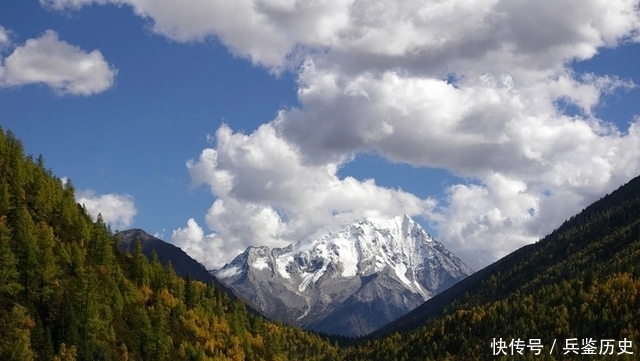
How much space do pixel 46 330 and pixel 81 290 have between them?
20717mm

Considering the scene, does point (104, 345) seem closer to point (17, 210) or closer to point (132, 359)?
point (132, 359)

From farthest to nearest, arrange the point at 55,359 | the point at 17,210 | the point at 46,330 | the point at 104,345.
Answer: the point at 17,210 → the point at 104,345 → the point at 46,330 → the point at 55,359

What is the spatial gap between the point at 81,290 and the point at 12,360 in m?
42.3

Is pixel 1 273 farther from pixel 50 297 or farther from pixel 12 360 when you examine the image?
pixel 12 360

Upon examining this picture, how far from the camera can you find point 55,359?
157 metres

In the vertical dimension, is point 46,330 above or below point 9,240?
below

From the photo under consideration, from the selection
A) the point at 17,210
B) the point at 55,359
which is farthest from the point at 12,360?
the point at 17,210

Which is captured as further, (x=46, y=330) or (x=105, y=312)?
(x=105, y=312)

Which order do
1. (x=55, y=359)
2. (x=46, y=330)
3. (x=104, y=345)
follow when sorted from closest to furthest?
(x=55, y=359), (x=46, y=330), (x=104, y=345)

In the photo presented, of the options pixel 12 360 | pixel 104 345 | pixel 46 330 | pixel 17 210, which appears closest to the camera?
pixel 12 360

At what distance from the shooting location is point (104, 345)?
18125cm

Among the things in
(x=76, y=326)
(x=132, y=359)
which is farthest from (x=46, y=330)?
(x=132, y=359)

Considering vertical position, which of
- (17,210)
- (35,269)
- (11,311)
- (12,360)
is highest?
(17,210)

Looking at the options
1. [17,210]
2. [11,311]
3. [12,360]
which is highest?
[17,210]
